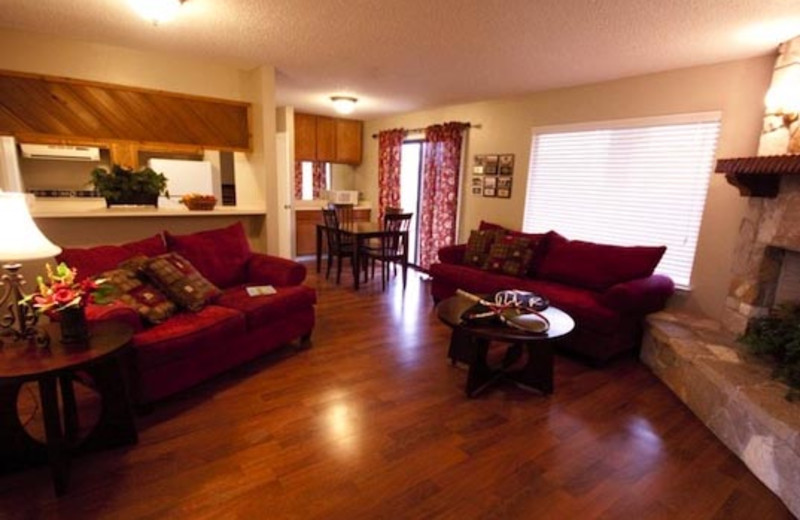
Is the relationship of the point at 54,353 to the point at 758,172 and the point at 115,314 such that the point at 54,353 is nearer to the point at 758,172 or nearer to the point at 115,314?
the point at 115,314

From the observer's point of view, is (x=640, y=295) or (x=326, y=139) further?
(x=326, y=139)

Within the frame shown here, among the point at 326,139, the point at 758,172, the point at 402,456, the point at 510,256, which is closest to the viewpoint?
the point at 402,456

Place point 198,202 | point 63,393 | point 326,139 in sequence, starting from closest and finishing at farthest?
point 63,393 → point 198,202 → point 326,139

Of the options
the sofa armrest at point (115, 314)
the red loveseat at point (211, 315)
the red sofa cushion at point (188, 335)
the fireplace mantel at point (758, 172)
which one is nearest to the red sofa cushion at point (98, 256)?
the red loveseat at point (211, 315)

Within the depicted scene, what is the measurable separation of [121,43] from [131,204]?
1.38 m

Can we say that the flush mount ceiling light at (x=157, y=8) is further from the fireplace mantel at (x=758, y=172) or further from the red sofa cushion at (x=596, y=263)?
the fireplace mantel at (x=758, y=172)

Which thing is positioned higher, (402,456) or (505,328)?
(505,328)

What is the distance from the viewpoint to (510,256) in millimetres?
4020

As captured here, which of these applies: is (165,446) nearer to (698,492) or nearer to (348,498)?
(348,498)

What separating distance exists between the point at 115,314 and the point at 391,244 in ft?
11.1

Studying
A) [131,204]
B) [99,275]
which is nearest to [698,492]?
[99,275]

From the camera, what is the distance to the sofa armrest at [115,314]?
7.02ft

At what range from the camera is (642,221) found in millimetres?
3660

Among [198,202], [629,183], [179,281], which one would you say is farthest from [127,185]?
[629,183]
